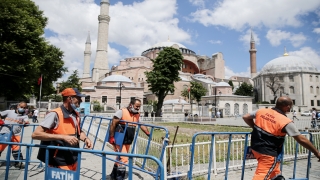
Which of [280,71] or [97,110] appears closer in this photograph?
[97,110]

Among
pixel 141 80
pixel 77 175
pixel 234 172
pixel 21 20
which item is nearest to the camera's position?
pixel 77 175

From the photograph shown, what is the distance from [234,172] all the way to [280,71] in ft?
183

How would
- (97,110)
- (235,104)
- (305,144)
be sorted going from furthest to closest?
(235,104)
(97,110)
(305,144)

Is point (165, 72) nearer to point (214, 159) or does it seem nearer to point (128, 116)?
point (214, 159)

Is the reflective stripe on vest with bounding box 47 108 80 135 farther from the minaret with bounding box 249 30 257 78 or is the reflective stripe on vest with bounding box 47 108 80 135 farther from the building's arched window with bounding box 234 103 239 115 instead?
the minaret with bounding box 249 30 257 78

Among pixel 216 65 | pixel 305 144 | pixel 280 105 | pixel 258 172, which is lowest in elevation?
pixel 258 172

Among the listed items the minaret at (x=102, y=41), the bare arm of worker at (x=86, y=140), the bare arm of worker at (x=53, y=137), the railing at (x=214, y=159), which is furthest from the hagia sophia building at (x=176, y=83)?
the bare arm of worker at (x=53, y=137)

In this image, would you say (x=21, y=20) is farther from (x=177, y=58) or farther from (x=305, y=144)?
(x=305, y=144)

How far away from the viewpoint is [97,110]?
3114 cm

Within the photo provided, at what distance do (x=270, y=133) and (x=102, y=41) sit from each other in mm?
48600

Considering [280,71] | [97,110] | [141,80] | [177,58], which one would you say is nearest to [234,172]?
[177,58]

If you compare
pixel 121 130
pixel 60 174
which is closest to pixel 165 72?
pixel 121 130

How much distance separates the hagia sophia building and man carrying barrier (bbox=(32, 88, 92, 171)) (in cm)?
2827

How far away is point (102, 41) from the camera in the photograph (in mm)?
48188
